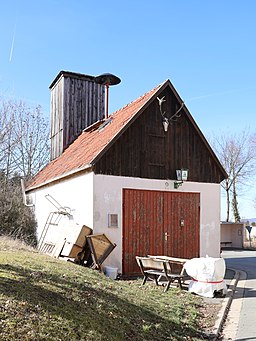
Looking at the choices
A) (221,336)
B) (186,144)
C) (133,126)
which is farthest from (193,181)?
(221,336)

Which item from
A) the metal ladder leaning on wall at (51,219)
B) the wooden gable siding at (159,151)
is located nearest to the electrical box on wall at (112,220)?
the wooden gable siding at (159,151)

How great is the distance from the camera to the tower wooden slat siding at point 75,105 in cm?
2116

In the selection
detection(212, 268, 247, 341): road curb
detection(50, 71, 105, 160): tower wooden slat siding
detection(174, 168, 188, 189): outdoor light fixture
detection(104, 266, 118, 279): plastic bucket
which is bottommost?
detection(212, 268, 247, 341): road curb

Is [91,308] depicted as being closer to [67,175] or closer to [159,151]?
[159,151]

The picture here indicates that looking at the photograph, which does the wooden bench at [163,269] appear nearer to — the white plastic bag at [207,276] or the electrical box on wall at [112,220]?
the white plastic bag at [207,276]

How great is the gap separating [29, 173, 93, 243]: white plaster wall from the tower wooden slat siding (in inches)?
139

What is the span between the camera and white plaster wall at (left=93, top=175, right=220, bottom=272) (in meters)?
13.2

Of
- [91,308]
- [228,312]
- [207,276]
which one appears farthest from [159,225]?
[91,308]

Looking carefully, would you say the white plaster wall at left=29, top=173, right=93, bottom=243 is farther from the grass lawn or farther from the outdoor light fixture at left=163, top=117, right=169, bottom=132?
the grass lawn

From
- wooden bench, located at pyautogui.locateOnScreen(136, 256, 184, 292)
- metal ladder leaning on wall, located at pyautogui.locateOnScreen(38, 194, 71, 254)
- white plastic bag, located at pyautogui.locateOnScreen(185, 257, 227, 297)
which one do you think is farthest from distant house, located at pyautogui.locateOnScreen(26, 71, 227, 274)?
white plastic bag, located at pyautogui.locateOnScreen(185, 257, 227, 297)

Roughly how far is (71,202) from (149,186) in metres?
2.91

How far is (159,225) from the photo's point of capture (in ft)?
46.7

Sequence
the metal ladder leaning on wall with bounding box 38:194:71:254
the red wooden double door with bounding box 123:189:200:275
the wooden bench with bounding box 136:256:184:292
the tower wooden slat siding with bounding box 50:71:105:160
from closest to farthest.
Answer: the wooden bench with bounding box 136:256:184:292 < the red wooden double door with bounding box 123:189:200:275 < the metal ladder leaning on wall with bounding box 38:194:71:254 < the tower wooden slat siding with bounding box 50:71:105:160

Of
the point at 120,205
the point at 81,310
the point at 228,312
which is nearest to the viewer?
the point at 81,310
